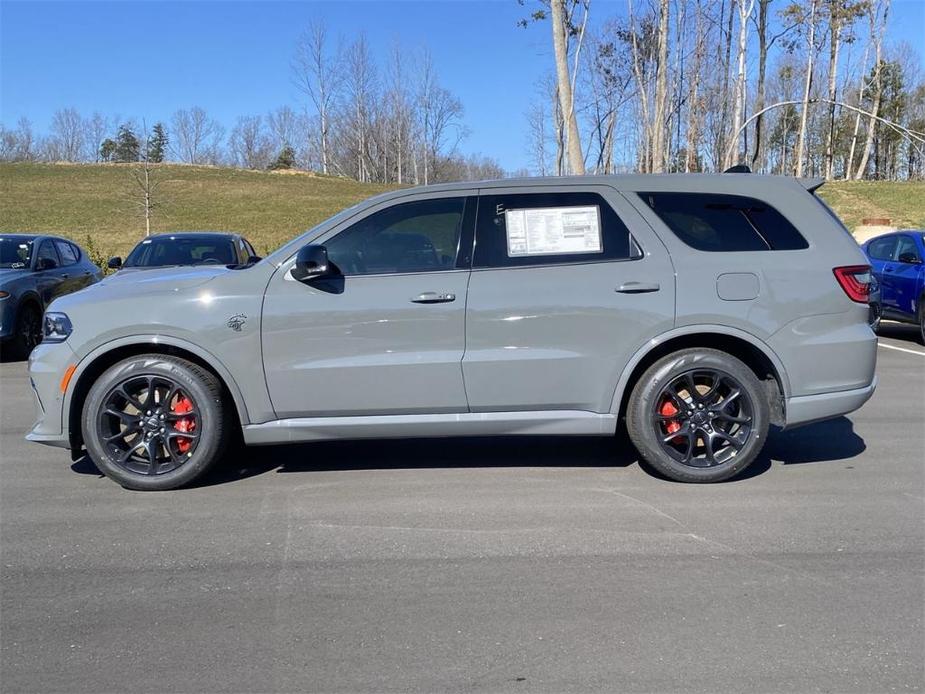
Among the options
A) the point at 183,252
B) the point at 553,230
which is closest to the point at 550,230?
the point at 553,230

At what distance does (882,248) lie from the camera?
42.5ft

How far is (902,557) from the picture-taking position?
13.5 ft

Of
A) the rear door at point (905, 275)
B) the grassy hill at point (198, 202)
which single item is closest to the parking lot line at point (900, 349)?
the rear door at point (905, 275)

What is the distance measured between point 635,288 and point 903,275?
28.8 ft

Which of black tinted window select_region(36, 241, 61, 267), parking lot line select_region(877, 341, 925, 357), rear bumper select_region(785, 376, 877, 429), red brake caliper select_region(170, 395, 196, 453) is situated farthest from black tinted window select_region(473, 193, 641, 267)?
black tinted window select_region(36, 241, 61, 267)

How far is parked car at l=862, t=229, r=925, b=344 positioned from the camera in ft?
38.5

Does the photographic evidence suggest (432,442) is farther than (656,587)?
Yes

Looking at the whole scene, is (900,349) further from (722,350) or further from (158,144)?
(158,144)

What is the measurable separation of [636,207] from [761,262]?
0.83 m

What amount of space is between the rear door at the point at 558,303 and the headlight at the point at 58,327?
7.98 ft

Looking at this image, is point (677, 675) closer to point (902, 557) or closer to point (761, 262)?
point (902, 557)

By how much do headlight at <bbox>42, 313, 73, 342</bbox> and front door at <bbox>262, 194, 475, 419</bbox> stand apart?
48.5 inches

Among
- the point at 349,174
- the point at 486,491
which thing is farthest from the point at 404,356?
the point at 349,174

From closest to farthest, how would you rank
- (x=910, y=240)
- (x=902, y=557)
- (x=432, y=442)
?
(x=902, y=557) → (x=432, y=442) → (x=910, y=240)
